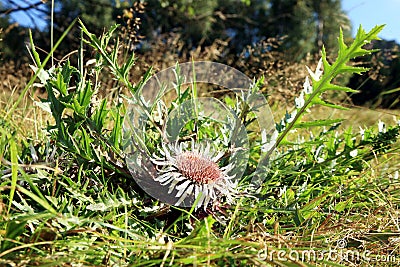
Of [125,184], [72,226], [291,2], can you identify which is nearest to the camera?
[72,226]

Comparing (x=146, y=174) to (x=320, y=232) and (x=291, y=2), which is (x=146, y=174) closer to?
(x=320, y=232)

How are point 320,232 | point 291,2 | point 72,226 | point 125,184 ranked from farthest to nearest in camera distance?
point 291,2 < point 125,184 < point 320,232 < point 72,226

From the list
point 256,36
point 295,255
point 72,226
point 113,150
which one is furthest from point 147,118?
point 256,36

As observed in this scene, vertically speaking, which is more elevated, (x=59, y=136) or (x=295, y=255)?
(x=59, y=136)

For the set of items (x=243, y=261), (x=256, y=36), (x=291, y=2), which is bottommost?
(x=243, y=261)

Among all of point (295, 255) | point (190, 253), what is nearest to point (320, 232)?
point (295, 255)

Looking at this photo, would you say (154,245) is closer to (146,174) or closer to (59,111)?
(146,174)

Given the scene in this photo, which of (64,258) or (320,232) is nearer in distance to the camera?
(64,258)
